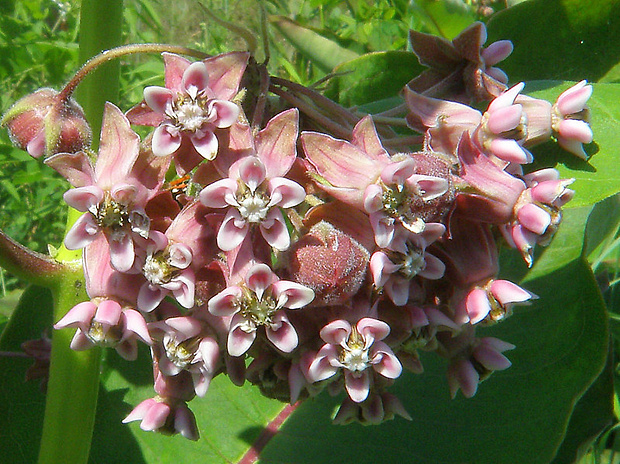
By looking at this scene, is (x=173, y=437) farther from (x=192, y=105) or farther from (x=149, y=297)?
(x=192, y=105)

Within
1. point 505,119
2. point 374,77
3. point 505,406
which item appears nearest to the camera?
point 505,119

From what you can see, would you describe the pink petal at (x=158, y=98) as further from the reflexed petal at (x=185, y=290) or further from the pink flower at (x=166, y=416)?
the pink flower at (x=166, y=416)

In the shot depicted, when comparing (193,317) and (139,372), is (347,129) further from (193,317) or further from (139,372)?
(139,372)

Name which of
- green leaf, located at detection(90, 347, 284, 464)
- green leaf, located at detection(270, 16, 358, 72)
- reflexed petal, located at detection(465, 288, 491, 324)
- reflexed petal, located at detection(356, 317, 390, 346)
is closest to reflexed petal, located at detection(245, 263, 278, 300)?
reflexed petal, located at detection(356, 317, 390, 346)

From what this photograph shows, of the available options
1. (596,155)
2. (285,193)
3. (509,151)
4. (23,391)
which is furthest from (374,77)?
(23,391)

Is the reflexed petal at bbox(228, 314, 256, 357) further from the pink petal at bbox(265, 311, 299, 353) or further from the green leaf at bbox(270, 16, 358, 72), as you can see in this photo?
the green leaf at bbox(270, 16, 358, 72)

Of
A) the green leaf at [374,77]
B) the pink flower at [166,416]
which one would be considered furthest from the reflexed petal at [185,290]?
the green leaf at [374,77]
